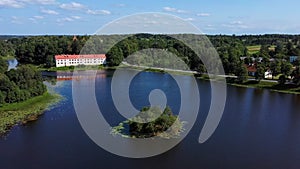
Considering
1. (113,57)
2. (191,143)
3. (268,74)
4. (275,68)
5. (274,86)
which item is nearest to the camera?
(191,143)

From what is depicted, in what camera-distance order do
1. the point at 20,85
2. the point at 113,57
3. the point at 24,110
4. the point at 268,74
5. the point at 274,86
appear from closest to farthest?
1. the point at 24,110
2. the point at 20,85
3. the point at 274,86
4. the point at 268,74
5. the point at 113,57

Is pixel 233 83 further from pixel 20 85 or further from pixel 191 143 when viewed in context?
pixel 20 85

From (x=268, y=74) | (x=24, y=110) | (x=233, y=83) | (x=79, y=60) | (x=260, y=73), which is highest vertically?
(x=79, y=60)

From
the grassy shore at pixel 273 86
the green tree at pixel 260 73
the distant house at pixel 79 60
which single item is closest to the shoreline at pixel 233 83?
the grassy shore at pixel 273 86

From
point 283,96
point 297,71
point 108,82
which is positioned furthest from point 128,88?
point 297,71

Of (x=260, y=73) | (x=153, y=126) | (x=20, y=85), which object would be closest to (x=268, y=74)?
(x=260, y=73)

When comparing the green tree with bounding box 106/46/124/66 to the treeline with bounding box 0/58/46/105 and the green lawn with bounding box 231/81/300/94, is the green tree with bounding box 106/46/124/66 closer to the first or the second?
the treeline with bounding box 0/58/46/105
